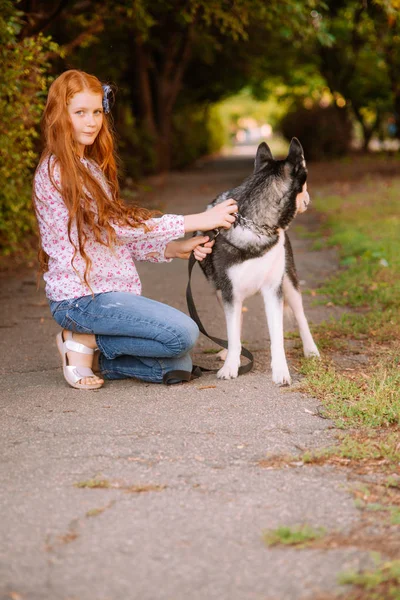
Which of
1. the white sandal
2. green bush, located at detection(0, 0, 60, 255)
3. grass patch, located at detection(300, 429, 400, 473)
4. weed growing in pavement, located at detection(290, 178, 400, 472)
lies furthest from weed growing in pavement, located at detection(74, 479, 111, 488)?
green bush, located at detection(0, 0, 60, 255)

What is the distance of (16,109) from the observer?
7.54 metres

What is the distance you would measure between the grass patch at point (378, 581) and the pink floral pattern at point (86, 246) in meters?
2.50

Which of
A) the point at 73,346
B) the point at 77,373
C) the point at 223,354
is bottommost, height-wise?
the point at 223,354

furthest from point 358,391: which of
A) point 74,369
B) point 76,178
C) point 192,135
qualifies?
point 192,135

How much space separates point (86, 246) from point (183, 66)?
19.0m

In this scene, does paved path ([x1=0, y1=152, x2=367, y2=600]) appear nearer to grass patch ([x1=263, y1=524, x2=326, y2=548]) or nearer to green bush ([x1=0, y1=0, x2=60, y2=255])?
grass patch ([x1=263, y1=524, x2=326, y2=548])

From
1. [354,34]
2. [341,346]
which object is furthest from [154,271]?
[354,34]

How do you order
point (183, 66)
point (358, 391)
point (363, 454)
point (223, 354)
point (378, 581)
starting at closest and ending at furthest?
point (378, 581)
point (363, 454)
point (358, 391)
point (223, 354)
point (183, 66)

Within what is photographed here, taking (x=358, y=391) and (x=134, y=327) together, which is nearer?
(x=358, y=391)

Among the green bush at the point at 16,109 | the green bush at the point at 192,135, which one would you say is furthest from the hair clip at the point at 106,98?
the green bush at the point at 192,135

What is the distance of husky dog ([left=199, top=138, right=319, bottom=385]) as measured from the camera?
15.2 feet

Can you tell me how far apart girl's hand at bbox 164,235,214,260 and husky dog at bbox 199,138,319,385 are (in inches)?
3.0

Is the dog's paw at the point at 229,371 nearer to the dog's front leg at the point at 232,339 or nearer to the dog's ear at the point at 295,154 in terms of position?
the dog's front leg at the point at 232,339

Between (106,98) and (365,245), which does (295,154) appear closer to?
(106,98)
